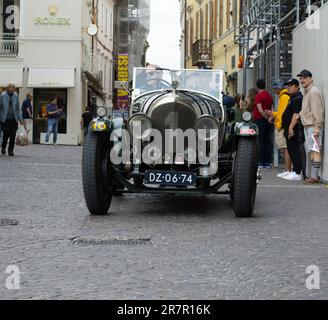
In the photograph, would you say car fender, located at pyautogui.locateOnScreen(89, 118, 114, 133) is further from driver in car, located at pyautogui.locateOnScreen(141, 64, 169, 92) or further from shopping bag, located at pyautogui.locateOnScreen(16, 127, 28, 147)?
shopping bag, located at pyautogui.locateOnScreen(16, 127, 28, 147)

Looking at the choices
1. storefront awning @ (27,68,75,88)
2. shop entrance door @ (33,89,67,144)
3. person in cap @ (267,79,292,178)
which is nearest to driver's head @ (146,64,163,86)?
person in cap @ (267,79,292,178)

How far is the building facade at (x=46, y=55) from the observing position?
122ft

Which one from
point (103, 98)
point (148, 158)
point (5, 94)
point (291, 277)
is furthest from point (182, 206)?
point (103, 98)

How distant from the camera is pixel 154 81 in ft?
35.7

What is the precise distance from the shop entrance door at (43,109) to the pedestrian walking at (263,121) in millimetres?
19039

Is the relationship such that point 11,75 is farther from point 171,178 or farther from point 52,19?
point 171,178

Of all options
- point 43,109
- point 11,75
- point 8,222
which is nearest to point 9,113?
point 8,222

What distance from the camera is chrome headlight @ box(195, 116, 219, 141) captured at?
932cm

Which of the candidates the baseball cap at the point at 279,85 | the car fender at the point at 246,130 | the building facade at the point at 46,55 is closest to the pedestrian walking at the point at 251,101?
the baseball cap at the point at 279,85

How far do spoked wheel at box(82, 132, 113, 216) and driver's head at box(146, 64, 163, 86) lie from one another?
172 cm

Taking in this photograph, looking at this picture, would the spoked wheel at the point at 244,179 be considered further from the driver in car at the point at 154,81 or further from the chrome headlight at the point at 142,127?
the driver in car at the point at 154,81

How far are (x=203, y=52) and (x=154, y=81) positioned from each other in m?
33.5

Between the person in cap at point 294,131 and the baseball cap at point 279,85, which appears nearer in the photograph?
the person in cap at point 294,131
